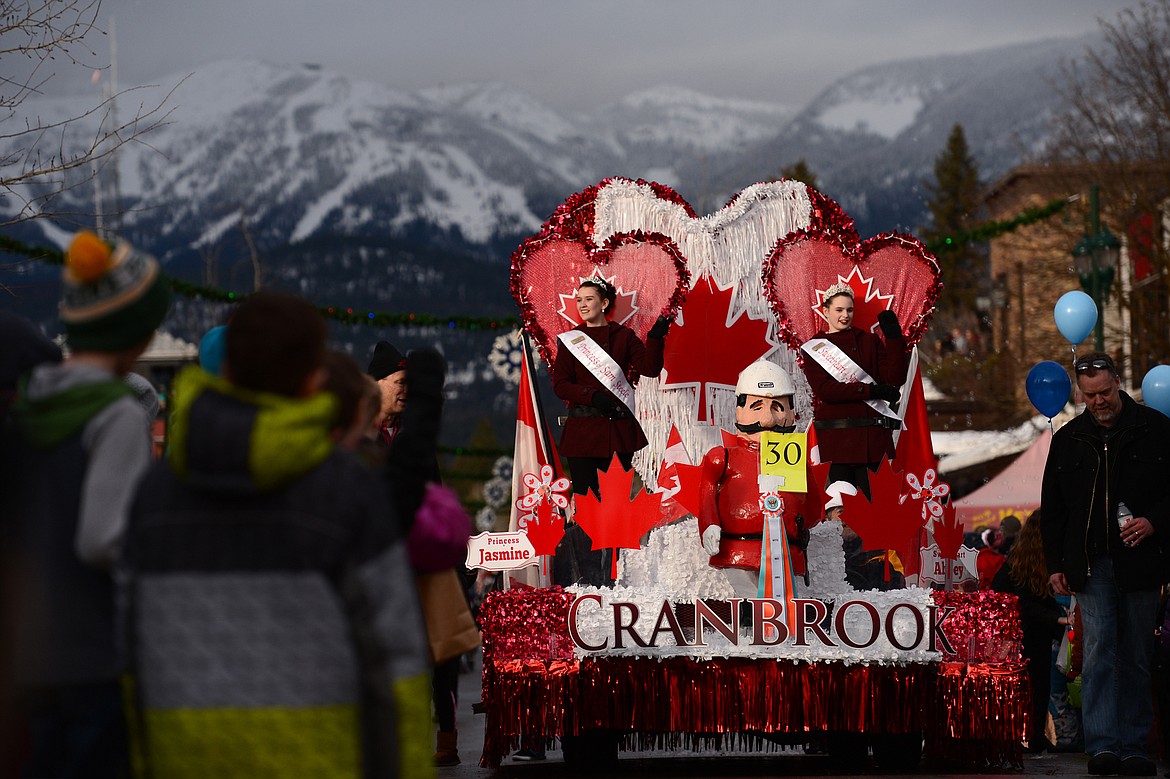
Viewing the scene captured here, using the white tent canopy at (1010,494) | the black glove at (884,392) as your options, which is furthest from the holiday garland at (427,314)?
the black glove at (884,392)

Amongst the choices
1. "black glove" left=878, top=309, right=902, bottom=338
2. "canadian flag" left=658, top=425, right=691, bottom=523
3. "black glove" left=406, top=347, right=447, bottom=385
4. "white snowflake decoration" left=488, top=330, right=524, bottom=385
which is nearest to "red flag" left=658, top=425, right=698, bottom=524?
"canadian flag" left=658, top=425, right=691, bottom=523

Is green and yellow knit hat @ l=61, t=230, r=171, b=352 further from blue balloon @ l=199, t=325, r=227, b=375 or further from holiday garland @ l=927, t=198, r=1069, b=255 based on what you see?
holiday garland @ l=927, t=198, r=1069, b=255

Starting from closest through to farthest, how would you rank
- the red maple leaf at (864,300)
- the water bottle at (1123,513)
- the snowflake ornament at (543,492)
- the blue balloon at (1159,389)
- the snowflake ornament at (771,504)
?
1. the snowflake ornament at (771,504)
2. the water bottle at (1123,513)
3. the snowflake ornament at (543,492)
4. the red maple leaf at (864,300)
5. the blue balloon at (1159,389)

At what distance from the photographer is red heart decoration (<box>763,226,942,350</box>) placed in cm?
970

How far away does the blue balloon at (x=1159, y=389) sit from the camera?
36.3 ft

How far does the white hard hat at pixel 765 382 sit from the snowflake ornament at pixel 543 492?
1.03 meters

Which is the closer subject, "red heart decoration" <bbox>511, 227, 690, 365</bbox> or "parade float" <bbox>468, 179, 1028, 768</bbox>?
"parade float" <bbox>468, 179, 1028, 768</bbox>

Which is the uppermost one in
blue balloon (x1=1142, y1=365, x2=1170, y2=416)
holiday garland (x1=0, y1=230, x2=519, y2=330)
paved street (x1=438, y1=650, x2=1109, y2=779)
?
holiday garland (x1=0, y1=230, x2=519, y2=330)

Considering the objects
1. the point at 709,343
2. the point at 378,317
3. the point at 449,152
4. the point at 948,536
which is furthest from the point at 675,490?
the point at 449,152

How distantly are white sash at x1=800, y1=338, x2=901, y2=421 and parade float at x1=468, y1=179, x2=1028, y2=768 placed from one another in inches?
9.0

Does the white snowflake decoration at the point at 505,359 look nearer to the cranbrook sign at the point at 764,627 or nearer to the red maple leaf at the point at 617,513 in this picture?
the red maple leaf at the point at 617,513

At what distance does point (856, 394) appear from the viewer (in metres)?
9.22

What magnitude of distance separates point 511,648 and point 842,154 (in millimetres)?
116538

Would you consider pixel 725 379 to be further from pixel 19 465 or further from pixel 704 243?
pixel 19 465
